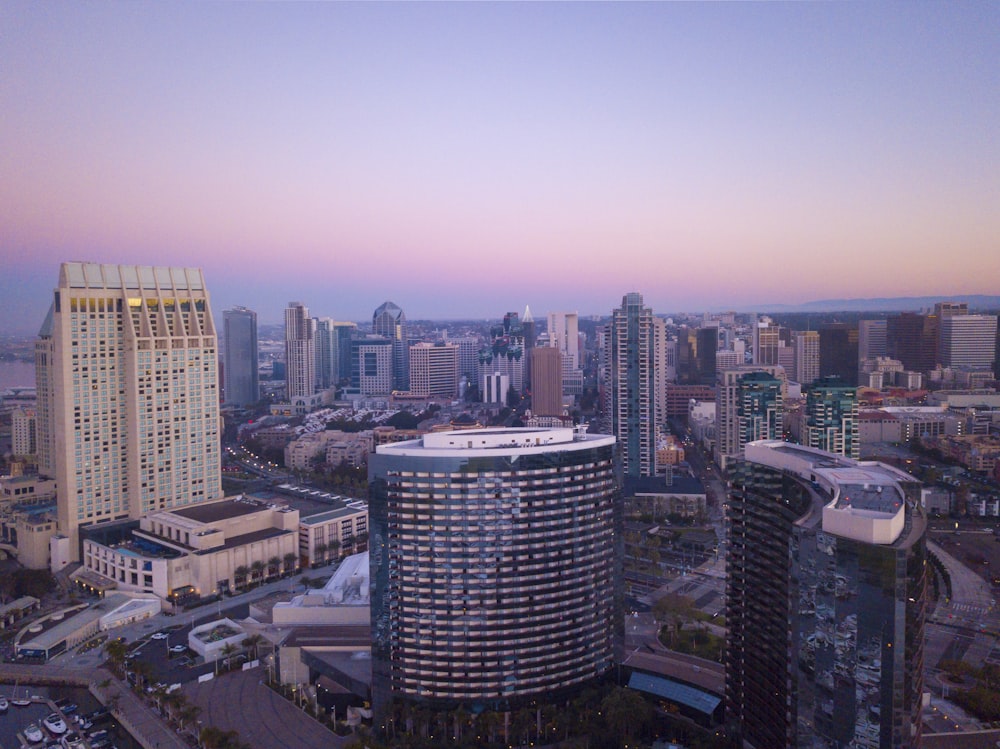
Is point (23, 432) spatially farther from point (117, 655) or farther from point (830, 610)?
point (830, 610)

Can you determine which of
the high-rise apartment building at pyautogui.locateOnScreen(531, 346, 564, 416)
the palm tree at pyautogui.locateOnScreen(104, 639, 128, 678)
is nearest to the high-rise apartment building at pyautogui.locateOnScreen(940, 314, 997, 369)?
the high-rise apartment building at pyautogui.locateOnScreen(531, 346, 564, 416)

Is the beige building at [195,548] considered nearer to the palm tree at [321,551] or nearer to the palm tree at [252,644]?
the palm tree at [321,551]

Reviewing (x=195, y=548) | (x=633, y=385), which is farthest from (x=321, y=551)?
(x=633, y=385)

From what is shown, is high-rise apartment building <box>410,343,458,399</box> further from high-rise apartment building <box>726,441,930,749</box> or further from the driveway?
high-rise apartment building <box>726,441,930,749</box>

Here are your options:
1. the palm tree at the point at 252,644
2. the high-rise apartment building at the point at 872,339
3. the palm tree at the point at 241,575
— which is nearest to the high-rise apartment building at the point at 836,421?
the palm tree at the point at 241,575

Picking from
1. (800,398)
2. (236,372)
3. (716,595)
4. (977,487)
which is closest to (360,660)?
(716,595)
